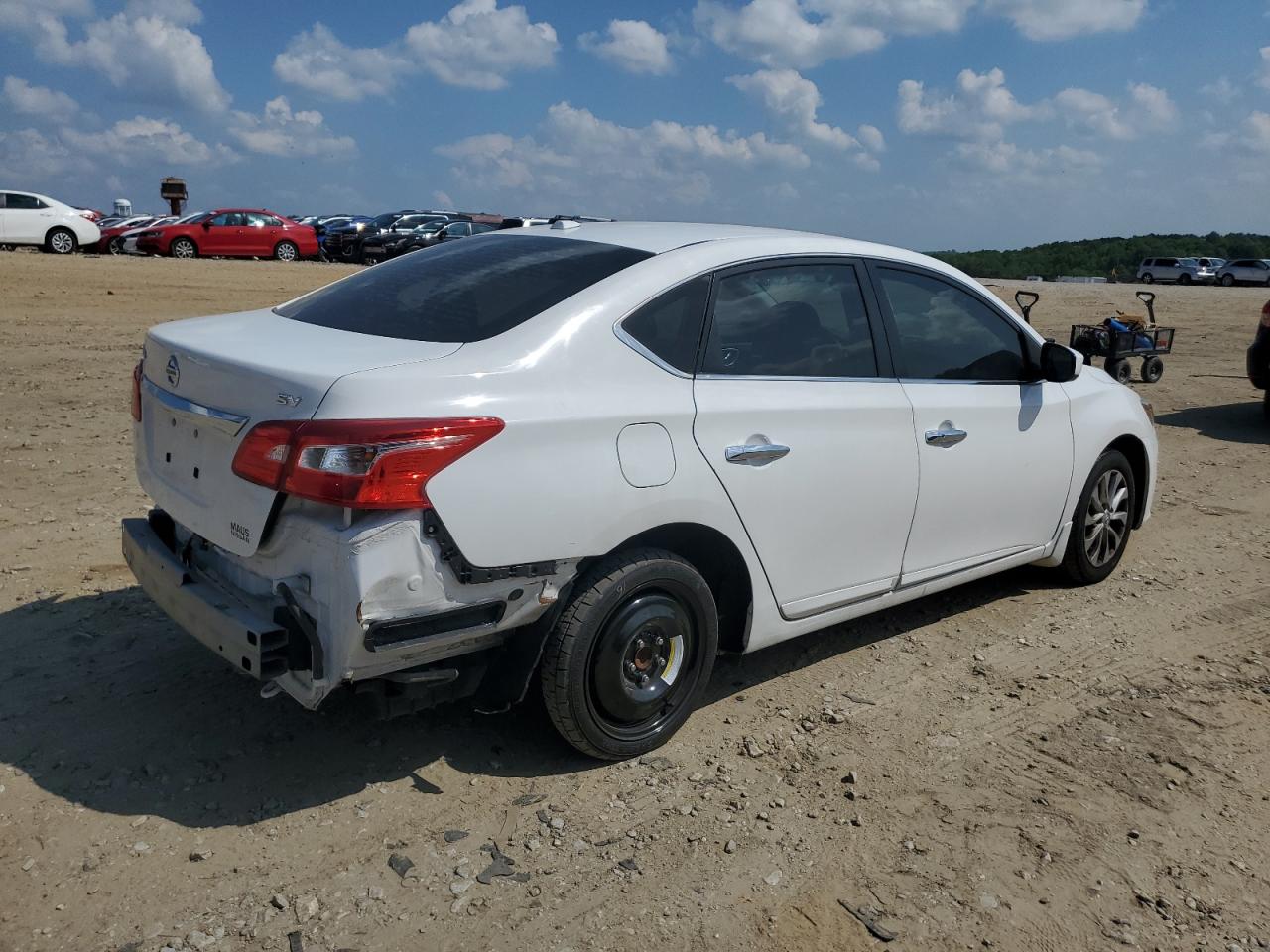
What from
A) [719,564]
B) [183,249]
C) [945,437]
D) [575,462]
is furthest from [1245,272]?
[575,462]

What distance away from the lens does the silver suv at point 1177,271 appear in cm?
5203

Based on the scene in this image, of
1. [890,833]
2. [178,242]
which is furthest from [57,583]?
[178,242]

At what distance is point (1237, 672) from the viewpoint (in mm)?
4691

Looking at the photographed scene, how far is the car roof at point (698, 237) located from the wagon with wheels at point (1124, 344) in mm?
8993

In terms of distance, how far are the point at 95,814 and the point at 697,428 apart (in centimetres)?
220

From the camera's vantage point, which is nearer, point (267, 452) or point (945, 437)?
point (267, 452)

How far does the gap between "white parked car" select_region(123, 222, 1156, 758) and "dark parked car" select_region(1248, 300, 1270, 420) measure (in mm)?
6990

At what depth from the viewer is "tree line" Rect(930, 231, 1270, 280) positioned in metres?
78.9

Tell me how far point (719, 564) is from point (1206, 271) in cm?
5578

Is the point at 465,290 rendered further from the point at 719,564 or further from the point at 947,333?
the point at 947,333

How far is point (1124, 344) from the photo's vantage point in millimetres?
12914

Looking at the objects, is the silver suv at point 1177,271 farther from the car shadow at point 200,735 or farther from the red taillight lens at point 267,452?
the red taillight lens at point 267,452

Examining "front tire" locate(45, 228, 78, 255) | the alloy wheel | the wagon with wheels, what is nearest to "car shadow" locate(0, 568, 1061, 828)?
the alloy wheel

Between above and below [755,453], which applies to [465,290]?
above
